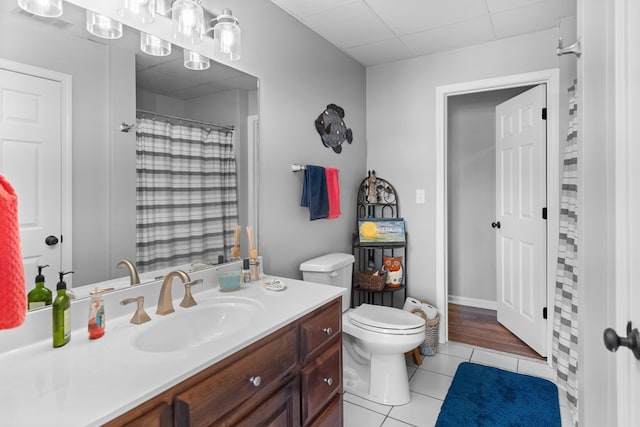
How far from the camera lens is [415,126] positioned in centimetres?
298

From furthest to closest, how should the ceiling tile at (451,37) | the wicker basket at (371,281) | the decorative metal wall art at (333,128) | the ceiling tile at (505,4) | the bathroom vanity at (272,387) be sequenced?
the wicker basket at (371,281), the decorative metal wall art at (333,128), the ceiling tile at (451,37), the ceiling tile at (505,4), the bathroom vanity at (272,387)

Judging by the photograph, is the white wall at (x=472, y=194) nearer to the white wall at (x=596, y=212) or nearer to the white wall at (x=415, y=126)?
the white wall at (x=415, y=126)

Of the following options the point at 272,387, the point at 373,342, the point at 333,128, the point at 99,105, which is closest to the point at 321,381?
the point at 272,387

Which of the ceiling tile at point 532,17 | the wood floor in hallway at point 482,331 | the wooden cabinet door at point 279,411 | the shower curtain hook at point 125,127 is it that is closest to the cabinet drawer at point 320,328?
the wooden cabinet door at point 279,411

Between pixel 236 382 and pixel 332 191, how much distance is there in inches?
64.5

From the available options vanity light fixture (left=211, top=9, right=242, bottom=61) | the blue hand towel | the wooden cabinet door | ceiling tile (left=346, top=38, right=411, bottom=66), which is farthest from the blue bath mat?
ceiling tile (left=346, top=38, right=411, bottom=66)

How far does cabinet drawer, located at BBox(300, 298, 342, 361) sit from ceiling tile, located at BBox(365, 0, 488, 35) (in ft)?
5.73

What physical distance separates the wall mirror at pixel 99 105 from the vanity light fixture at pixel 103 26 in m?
0.02

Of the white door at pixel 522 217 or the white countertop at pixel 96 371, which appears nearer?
the white countertop at pixel 96 371

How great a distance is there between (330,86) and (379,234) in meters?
1.21

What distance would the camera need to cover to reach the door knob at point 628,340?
25.3 inches

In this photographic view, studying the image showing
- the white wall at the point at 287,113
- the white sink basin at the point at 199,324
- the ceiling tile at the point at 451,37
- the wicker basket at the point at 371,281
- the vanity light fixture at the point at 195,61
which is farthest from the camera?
the wicker basket at the point at 371,281

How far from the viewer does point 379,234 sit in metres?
2.94

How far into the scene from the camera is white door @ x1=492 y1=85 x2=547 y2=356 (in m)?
2.61
